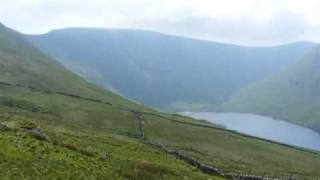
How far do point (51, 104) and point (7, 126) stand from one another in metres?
109

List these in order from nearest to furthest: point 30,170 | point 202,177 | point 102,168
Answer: point 30,170 → point 102,168 → point 202,177

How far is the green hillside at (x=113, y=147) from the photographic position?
55.9 meters

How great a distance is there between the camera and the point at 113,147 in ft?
293

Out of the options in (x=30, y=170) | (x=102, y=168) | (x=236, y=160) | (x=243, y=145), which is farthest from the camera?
(x=243, y=145)

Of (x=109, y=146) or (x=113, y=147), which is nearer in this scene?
(x=113, y=147)

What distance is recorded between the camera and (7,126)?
66125mm

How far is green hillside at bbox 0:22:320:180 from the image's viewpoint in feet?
184

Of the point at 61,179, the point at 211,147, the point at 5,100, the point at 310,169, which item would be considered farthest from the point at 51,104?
the point at 61,179

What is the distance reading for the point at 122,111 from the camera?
180 m

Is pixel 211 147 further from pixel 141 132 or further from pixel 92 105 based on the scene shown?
pixel 92 105

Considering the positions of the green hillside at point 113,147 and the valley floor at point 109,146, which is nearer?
the valley floor at point 109,146

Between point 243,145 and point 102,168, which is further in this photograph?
point 243,145

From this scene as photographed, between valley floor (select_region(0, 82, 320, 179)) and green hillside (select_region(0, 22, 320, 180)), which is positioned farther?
green hillside (select_region(0, 22, 320, 180))

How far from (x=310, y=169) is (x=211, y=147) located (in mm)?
25777
